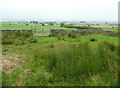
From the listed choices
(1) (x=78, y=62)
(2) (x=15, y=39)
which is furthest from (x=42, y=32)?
(1) (x=78, y=62)

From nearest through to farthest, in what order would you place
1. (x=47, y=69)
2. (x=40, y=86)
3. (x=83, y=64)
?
(x=40, y=86) < (x=83, y=64) < (x=47, y=69)

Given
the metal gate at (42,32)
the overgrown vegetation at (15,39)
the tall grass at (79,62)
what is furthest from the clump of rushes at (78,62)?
the metal gate at (42,32)

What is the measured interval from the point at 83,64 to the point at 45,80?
33.2 inches

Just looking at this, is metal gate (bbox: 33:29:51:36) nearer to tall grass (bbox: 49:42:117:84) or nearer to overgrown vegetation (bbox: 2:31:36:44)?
overgrown vegetation (bbox: 2:31:36:44)

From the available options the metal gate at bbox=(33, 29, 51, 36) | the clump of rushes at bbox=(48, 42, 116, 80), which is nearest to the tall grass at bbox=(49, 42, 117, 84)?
the clump of rushes at bbox=(48, 42, 116, 80)

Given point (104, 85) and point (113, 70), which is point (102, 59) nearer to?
point (113, 70)

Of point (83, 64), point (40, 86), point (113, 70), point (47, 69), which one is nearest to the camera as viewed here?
point (113, 70)

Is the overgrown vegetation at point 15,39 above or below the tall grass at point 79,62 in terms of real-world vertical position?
below

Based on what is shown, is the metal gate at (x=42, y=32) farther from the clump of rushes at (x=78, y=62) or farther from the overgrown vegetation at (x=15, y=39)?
the clump of rushes at (x=78, y=62)

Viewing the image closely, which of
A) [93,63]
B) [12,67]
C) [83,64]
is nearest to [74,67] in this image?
[83,64]

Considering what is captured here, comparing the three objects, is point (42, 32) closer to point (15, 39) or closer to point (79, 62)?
point (15, 39)

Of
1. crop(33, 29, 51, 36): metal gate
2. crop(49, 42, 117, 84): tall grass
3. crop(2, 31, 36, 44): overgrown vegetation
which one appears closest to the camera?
crop(49, 42, 117, 84): tall grass


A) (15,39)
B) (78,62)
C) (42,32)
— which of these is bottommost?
(15,39)

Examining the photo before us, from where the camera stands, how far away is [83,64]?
296cm
